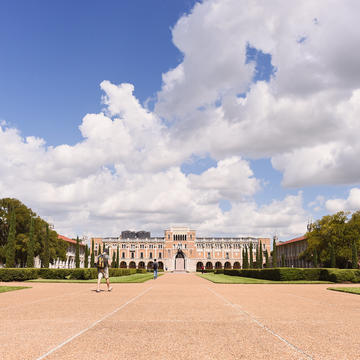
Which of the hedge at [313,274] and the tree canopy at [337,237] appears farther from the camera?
the tree canopy at [337,237]

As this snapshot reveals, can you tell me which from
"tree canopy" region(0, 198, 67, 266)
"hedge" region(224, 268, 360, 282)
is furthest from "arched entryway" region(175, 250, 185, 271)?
"hedge" region(224, 268, 360, 282)

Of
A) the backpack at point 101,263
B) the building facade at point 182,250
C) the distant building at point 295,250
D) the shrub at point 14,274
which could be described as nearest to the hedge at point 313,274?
the backpack at point 101,263

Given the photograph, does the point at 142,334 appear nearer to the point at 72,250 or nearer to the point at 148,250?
the point at 72,250

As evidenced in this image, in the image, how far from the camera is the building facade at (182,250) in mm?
124562

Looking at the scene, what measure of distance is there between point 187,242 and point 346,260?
69.2 m

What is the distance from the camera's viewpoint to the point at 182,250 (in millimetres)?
124500

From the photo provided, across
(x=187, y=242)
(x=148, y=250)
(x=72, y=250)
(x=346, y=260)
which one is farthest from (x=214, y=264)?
(x=346, y=260)

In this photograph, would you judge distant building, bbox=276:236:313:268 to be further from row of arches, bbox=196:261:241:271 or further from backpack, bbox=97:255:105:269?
backpack, bbox=97:255:105:269

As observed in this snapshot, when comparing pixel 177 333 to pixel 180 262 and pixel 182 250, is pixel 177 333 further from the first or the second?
pixel 180 262

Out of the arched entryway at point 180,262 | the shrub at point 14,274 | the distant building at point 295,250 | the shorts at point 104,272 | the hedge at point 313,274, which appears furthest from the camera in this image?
the arched entryway at point 180,262

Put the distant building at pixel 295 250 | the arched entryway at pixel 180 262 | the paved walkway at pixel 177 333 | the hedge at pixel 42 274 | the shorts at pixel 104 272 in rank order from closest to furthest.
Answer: the paved walkway at pixel 177 333
the shorts at pixel 104 272
the hedge at pixel 42 274
the distant building at pixel 295 250
the arched entryway at pixel 180 262

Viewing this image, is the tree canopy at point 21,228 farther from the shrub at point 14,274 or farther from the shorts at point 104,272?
the shorts at point 104,272

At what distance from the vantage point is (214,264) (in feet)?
413

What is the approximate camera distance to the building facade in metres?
125
